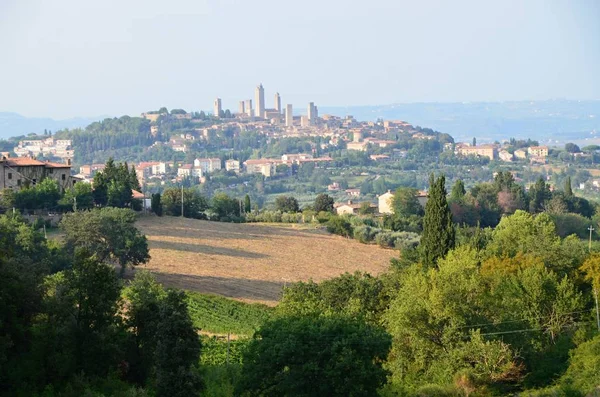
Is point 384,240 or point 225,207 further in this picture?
point 225,207

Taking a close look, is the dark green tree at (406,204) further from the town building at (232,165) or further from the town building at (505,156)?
the town building at (505,156)

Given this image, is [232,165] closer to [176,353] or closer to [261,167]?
[261,167]

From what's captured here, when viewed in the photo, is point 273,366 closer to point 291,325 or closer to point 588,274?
point 291,325

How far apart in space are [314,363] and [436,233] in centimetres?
1449

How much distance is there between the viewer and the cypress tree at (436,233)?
33.0 meters

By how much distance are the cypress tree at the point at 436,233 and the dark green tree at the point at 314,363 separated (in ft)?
42.2

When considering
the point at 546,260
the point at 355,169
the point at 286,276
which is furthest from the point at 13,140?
the point at 546,260

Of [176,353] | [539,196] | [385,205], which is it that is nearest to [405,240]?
[539,196]

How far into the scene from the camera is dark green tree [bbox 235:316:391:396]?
763 inches

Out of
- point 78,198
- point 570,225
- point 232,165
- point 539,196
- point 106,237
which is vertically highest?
point 106,237

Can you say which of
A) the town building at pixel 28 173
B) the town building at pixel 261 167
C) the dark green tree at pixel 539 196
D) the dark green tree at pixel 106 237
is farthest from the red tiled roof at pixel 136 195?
the town building at pixel 261 167

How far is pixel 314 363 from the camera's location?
19453 millimetres

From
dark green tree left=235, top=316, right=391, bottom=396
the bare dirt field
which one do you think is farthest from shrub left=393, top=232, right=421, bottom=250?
dark green tree left=235, top=316, right=391, bottom=396

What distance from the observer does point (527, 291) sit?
2608 cm
